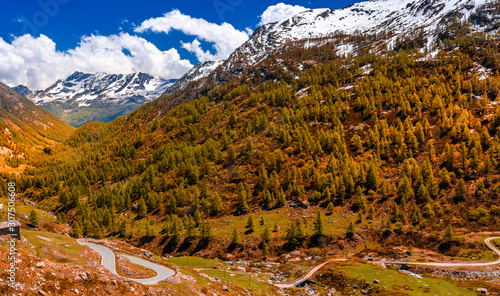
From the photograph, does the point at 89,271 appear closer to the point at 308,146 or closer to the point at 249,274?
the point at 249,274

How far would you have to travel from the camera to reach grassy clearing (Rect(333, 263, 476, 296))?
53250 mm

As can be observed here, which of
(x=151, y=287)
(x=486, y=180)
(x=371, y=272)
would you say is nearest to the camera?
(x=151, y=287)

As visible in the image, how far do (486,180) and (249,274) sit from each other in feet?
362

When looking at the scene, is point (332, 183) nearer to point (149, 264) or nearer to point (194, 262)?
point (194, 262)

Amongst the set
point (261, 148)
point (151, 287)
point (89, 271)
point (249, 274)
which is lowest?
point (249, 274)

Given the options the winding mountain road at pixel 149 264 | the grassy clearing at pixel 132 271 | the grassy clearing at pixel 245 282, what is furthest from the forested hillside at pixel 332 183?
the grassy clearing at pixel 132 271

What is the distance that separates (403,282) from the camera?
58.7 meters

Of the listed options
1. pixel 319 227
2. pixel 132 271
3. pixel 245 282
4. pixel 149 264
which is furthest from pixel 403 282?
pixel 132 271

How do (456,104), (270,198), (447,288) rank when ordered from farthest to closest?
(456,104), (270,198), (447,288)

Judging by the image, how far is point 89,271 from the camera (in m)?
30.0

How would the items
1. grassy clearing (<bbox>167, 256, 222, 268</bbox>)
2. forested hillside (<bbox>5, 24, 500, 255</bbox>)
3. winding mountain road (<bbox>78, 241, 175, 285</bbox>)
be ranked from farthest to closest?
forested hillside (<bbox>5, 24, 500, 255</bbox>), grassy clearing (<bbox>167, 256, 222, 268</bbox>), winding mountain road (<bbox>78, 241, 175, 285</bbox>)

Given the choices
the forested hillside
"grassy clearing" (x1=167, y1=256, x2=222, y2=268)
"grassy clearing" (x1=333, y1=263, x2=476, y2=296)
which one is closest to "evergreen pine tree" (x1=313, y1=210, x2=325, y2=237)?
the forested hillside

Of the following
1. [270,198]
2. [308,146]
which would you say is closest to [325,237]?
[270,198]

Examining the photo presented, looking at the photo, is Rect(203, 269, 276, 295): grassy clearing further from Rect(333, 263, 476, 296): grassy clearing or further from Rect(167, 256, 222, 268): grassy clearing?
Rect(333, 263, 476, 296): grassy clearing
